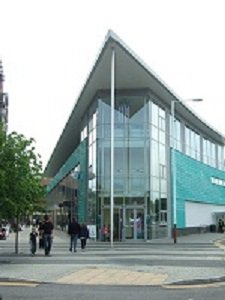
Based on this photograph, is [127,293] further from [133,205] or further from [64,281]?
[133,205]

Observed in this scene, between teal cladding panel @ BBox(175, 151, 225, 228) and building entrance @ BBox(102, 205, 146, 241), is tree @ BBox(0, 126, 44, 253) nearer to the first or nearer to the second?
building entrance @ BBox(102, 205, 146, 241)

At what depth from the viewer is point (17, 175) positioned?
2345 cm

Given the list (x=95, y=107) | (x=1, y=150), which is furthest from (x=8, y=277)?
(x=95, y=107)

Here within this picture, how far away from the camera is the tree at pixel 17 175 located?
23022 millimetres

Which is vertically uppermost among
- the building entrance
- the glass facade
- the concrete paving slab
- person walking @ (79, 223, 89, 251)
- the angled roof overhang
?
the angled roof overhang

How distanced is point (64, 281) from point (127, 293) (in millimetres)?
2666

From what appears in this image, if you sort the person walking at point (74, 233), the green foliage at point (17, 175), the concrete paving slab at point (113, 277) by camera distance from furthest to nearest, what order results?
the person walking at point (74, 233) < the green foliage at point (17, 175) < the concrete paving slab at point (113, 277)

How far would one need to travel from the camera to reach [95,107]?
147ft

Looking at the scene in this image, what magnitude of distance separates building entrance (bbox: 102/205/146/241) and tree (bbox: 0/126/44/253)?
1680 cm

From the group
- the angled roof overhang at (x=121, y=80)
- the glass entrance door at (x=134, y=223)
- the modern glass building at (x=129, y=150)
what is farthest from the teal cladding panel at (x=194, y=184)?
the glass entrance door at (x=134, y=223)

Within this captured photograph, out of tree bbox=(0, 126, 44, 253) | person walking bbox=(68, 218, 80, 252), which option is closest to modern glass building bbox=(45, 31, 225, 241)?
person walking bbox=(68, 218, 80, 252)

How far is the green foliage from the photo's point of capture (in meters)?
23.0

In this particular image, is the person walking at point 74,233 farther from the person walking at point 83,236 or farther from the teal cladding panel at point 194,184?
the teal cladding panel at point 194,184

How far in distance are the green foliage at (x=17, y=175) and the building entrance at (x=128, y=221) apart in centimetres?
1680
